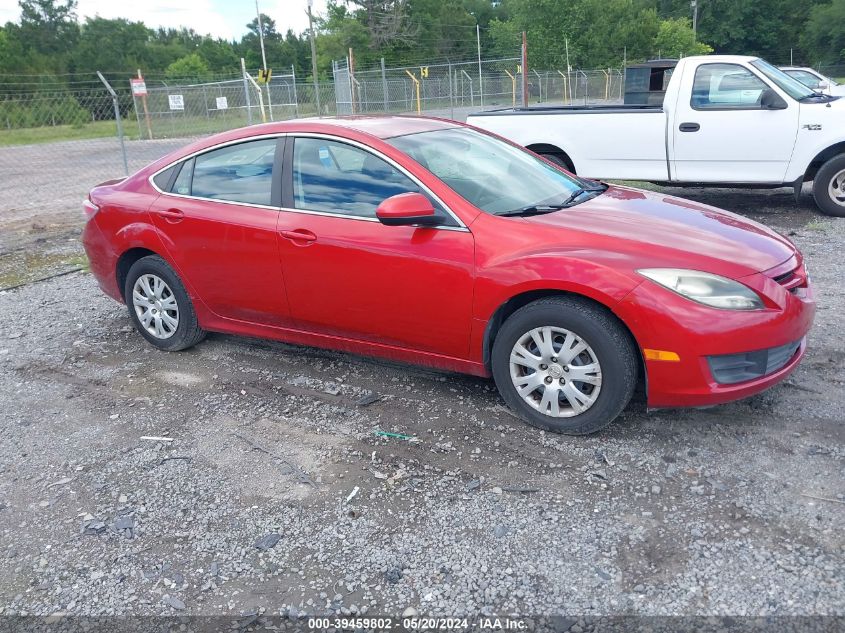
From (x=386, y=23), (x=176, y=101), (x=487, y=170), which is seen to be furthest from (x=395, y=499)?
(x=386, y=23)

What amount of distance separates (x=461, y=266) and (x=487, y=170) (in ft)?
2.94

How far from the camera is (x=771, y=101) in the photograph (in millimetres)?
8555

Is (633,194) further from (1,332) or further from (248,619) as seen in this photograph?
(1,332)

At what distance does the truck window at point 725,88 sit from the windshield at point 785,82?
0.55 feet

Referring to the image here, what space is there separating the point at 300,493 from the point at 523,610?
128 centimetres

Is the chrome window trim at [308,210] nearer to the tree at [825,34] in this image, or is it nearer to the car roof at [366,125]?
the car roof at [366,125]

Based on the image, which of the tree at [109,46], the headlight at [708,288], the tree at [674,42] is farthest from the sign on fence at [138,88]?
the tree at [109,46]

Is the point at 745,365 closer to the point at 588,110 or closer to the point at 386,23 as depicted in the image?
the point at 588,110

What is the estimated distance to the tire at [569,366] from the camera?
3596mm

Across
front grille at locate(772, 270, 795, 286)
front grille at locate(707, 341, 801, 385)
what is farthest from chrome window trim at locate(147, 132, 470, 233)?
front grille at locate(772, 270, 795, 286)

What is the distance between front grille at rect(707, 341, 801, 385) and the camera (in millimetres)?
3518

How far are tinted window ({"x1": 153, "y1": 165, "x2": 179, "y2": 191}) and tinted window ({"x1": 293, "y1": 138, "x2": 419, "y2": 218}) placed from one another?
1.12m

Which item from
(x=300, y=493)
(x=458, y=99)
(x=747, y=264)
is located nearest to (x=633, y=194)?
(x=747, y=264)

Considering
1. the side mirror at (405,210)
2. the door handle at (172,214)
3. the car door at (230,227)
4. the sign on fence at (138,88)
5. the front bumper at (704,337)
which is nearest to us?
the front bumper at (704,337)
